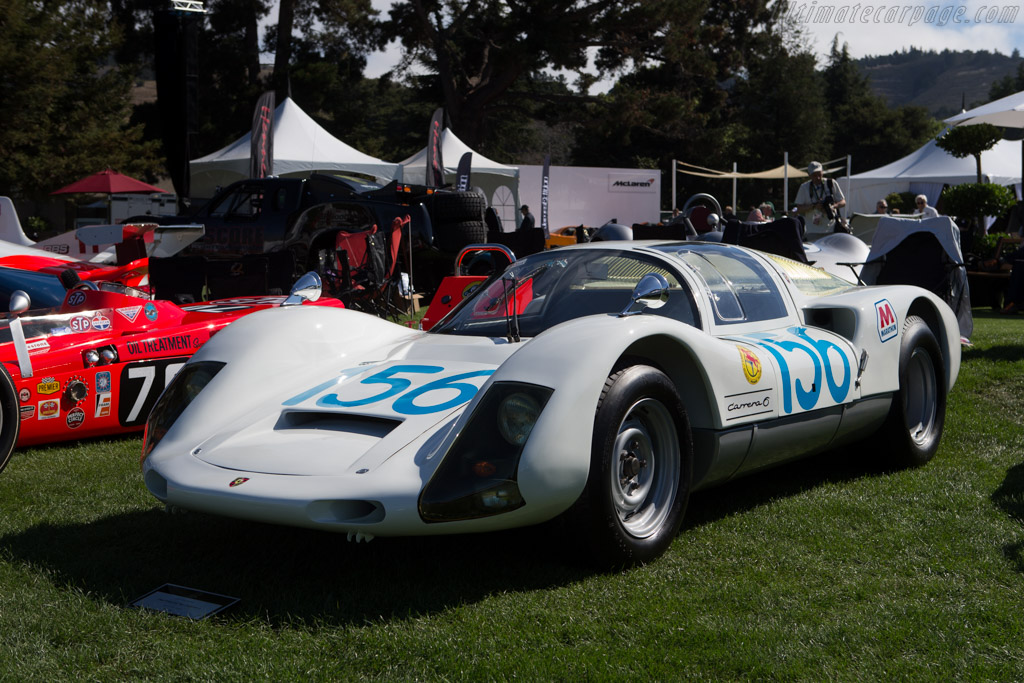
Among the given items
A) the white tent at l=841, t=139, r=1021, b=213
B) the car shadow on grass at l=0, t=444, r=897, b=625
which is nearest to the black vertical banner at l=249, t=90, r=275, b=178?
the car shadow on grass at l=0, t=444, r=897, b=625

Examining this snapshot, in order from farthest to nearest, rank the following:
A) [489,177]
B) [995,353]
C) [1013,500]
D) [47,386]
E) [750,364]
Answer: [489,177] < [995,353] < [47,386] < [1013,500] < [750,364]

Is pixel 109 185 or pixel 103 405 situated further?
pixel 109 185

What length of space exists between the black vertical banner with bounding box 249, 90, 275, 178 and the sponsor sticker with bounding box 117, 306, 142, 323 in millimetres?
12301

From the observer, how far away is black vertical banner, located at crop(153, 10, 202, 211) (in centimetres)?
1580

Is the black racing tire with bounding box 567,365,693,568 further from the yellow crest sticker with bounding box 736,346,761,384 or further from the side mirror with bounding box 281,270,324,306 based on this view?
the side mirror with bounding box 281,270,324,306

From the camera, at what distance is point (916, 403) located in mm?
4848

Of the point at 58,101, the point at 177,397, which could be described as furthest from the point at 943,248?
the point at 58,101

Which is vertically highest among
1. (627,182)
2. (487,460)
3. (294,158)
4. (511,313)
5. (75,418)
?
(294,158)

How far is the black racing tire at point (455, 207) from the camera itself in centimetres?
1238

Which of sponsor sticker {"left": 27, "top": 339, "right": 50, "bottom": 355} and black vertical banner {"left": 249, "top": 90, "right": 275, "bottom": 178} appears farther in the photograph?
black vertical banner {"left": 249, "top": 90, "right": 275, "bottom": 178}

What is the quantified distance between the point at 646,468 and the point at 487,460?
0.67 meters

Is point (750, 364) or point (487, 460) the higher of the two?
point (750, 364)

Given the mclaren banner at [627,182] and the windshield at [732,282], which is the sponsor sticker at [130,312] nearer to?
the windshield at [732,282]

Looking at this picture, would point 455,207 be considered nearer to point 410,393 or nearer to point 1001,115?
point 1001,115
